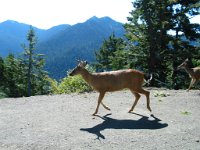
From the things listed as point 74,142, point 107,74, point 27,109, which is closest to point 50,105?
point 27,109

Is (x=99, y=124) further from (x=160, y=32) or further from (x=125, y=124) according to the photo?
(x=160, y=32)

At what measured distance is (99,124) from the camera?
11219mm

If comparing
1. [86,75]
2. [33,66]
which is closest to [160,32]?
[86,75]

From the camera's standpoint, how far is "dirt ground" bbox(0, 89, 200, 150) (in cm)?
930

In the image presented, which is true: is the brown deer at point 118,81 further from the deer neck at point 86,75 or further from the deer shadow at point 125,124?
the deer shadow at point 125,124

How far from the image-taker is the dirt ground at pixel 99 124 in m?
9.30

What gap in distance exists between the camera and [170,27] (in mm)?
31312

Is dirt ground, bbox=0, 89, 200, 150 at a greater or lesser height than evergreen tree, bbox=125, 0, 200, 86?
lesser

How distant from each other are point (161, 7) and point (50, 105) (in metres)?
18.7

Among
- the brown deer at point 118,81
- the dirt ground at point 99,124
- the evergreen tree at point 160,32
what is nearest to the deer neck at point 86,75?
the brown deer at point 118,81

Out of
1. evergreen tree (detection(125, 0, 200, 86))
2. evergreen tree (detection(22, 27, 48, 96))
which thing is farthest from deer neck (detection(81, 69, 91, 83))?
evergreen tree (detection(22, 27, 48, 96))

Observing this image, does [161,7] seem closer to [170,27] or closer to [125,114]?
[170,27]

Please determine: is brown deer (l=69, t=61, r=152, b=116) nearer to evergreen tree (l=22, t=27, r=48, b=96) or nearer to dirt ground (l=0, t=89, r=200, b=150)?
dirt ground (l=0, t=89, r=200, b=150)

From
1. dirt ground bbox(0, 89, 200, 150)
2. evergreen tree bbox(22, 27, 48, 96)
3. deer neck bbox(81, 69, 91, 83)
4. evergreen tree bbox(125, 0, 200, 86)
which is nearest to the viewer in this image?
dirt ground bbox(0, 89, 200, 150)
